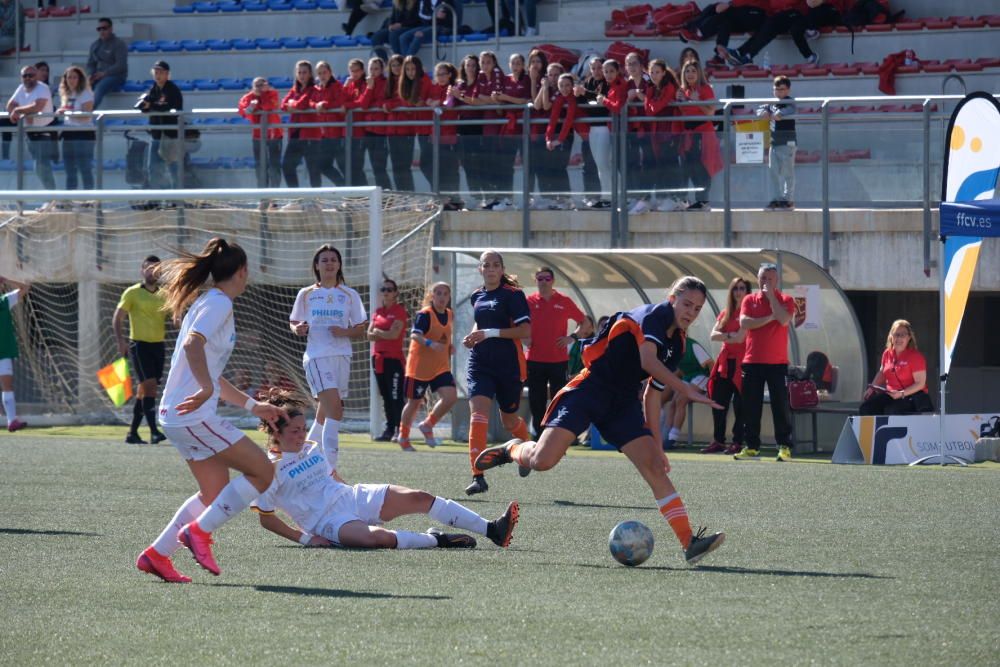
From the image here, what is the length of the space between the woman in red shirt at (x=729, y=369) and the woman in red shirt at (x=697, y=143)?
197 cm

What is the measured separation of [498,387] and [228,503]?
4.83 metres

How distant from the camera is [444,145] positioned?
18766 mm

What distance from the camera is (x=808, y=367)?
16562 mm

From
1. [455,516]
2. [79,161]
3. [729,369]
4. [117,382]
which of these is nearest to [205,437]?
[455,516]

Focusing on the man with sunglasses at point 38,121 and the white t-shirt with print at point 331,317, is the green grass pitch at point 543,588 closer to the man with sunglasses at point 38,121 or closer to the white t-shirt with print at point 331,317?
the white t-shirt with print at point 331,317

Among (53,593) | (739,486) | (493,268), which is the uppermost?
(493,268)

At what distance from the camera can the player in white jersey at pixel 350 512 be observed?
26.6 feet

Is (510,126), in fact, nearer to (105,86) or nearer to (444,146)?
(444,146)

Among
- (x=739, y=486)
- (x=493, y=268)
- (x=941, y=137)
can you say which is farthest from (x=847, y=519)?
(x=941, y=137)

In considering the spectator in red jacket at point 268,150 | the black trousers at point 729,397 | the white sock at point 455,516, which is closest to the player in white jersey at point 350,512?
the white sock at point 455,516

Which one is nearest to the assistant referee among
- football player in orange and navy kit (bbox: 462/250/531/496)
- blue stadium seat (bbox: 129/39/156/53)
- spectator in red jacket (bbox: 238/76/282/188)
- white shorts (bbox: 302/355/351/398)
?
spectator in red jacket (bbox: 238/76/282/188)

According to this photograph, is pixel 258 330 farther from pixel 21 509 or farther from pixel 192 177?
pixel 21 509

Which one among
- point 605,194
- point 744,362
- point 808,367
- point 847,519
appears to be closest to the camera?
point 847,519

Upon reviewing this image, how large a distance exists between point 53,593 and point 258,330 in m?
13.9
